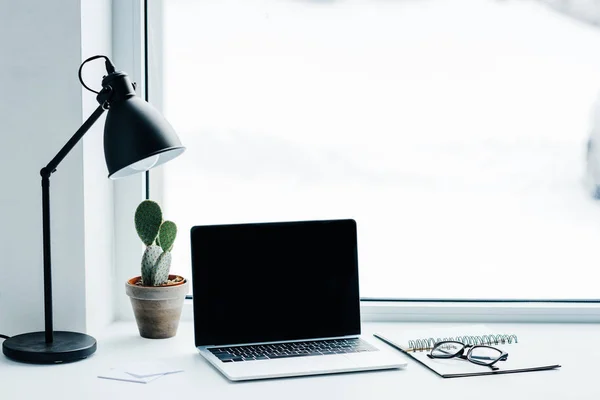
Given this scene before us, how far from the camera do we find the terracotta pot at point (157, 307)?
1.43m

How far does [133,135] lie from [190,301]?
2.00ft

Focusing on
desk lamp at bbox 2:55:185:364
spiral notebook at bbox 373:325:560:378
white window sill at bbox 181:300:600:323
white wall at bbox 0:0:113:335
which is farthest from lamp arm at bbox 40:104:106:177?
spiral notebook at bbox 373:325:560:378

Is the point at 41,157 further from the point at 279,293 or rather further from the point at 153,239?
the point at 279,293

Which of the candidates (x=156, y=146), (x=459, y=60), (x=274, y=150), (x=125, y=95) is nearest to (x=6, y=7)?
(x=125, y=95)

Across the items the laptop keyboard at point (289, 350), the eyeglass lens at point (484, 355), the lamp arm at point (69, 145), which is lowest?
the eyeglass lens at point (484, 355)

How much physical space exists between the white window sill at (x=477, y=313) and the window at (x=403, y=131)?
6 cm

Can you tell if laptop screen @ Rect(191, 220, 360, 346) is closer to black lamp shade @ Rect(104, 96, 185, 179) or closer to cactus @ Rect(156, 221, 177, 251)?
cactus @ Rect(156, 221, 177, 251)

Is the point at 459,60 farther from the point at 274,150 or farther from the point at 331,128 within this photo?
the point at 274,150

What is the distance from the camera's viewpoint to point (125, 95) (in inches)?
47.0

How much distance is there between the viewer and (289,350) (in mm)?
1322

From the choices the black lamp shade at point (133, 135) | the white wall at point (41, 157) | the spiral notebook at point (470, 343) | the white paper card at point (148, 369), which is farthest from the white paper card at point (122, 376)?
the spiral notebook at point (470, 343)

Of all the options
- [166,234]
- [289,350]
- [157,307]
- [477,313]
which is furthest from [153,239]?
[477,313]

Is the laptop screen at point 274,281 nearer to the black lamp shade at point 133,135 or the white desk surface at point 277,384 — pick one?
the white desk surface at point 277,384

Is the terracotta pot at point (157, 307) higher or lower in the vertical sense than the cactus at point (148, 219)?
lower
